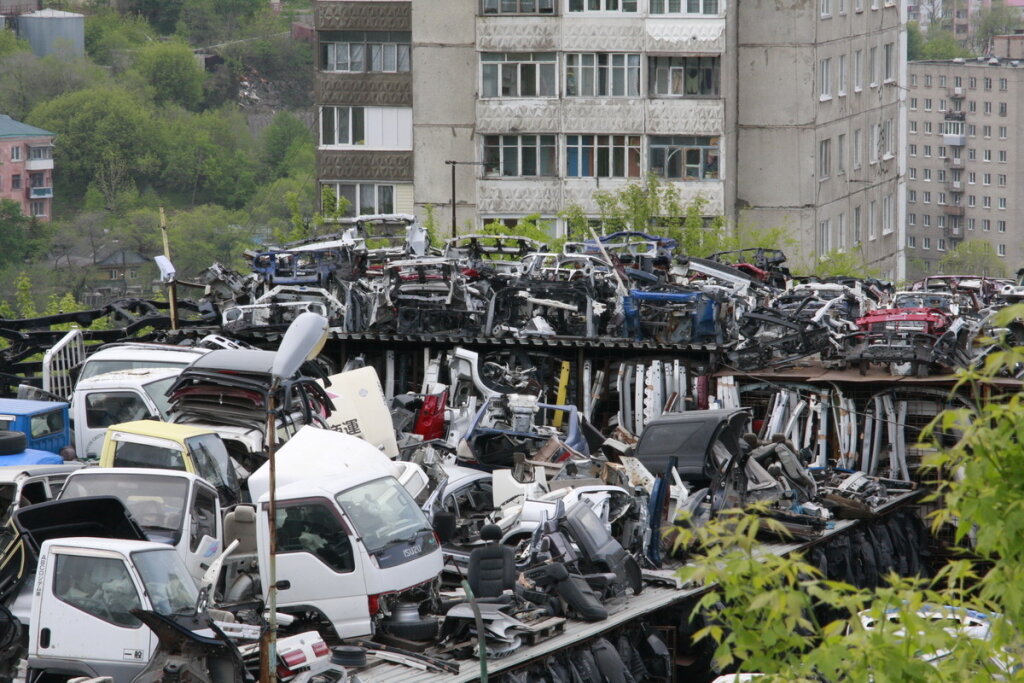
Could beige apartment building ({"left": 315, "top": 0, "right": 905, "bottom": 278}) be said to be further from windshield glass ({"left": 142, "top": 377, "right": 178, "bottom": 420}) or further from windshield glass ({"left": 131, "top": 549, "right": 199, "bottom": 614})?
windshield glass ({"left": 131, "top": 549, "right": 199, "bottom": 614})

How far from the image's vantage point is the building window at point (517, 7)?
49062 mm

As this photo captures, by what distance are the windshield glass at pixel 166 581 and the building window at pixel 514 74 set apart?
36.3 m

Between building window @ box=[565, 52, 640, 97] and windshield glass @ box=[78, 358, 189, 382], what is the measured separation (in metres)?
27.5

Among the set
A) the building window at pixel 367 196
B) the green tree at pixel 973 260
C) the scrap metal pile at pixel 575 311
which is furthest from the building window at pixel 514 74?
the green tree at pixel 973 260

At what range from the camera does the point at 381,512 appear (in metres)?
16.5

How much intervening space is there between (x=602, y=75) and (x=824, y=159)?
867cm

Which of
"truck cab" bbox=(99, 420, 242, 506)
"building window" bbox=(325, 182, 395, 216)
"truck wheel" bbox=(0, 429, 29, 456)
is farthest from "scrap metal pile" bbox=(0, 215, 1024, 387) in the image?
"building window" bbox=(325, 182, 395, 216)

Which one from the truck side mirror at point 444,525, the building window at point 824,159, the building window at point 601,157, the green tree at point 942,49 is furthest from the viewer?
the green tree at point 942,49

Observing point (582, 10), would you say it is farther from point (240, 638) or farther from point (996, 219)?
point (996, 219)

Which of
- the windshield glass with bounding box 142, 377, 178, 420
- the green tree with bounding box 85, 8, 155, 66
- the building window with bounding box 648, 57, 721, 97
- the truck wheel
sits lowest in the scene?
the truck wheel

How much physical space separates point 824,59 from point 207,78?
3453 inches

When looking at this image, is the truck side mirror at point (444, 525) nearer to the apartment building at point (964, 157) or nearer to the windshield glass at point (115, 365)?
the windshield glass at point (115, 365)

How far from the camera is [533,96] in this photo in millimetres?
49531

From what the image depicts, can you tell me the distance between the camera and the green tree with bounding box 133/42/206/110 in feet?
414
